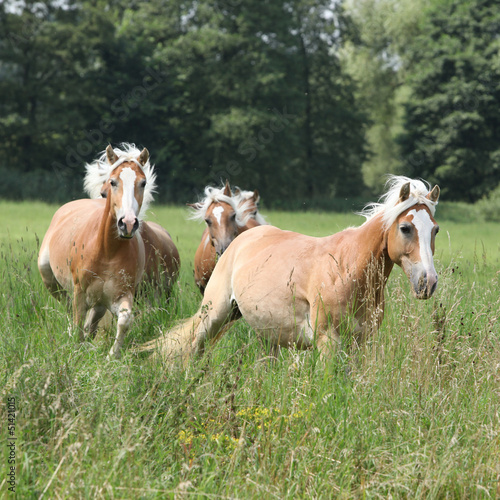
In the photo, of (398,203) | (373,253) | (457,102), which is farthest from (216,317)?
(457,102)

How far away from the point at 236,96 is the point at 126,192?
104 ft

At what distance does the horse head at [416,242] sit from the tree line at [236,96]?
27.1m

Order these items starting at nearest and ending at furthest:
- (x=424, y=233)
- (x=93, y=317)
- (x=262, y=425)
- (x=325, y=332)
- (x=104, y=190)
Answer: (x=262, y=425) → (x=424, y=233) → (x=325, y=332) → (x=93, y=317) → (x=104, y=190)

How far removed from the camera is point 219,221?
7898mm

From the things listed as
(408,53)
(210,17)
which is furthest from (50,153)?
(408,53)

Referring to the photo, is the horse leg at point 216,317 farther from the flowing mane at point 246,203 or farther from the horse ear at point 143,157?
the flowing mane at point 246,203

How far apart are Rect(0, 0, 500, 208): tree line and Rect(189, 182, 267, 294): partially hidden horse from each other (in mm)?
22506

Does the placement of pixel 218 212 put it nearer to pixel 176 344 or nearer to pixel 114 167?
pixel 114 167

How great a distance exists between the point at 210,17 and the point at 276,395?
37.9 meters

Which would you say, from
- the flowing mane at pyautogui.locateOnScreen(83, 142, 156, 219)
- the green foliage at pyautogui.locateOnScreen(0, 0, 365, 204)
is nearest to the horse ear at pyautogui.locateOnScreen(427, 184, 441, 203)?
the flowing mane at pyautogui.locateOnScreen(83, 142, 156, 219)

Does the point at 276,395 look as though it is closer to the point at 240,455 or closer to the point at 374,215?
the point at 240,455

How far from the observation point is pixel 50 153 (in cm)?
3422

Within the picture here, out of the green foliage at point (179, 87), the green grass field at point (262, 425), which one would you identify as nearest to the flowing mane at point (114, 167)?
the green grass field at point (262, 425)
